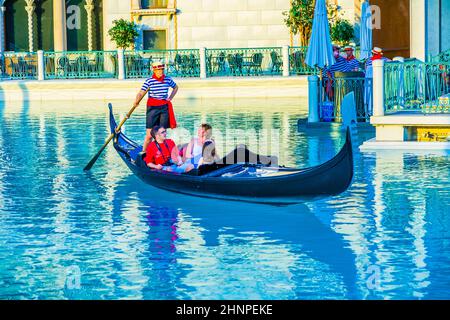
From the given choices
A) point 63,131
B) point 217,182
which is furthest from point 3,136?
point 217,182

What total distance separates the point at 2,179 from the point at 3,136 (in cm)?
642

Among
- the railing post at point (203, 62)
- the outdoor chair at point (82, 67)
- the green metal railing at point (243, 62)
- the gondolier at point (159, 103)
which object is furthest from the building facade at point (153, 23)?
the gondolier at point (159, 103)

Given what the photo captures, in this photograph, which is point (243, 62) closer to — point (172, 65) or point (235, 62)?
point (235, 62)

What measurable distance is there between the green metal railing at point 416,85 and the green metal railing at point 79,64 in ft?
55.4

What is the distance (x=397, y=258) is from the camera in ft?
33.0

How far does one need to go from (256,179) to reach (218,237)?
133 centimetres

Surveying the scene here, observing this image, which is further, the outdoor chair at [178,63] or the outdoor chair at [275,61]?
the outdoor chair at [178,63]

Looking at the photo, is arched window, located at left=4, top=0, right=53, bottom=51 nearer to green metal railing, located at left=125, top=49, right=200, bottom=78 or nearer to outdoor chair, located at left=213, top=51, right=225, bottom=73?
green metal railing, located at left=125, top=49, right=200, bottom=78

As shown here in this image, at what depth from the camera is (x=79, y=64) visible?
3441 cm

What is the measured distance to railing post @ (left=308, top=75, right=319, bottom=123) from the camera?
2128cm

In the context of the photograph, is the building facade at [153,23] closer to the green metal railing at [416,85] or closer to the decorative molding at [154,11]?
the decorative molding at [154,11]

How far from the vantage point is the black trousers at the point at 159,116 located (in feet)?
55.8

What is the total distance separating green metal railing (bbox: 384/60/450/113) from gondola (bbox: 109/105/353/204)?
17.3ft
